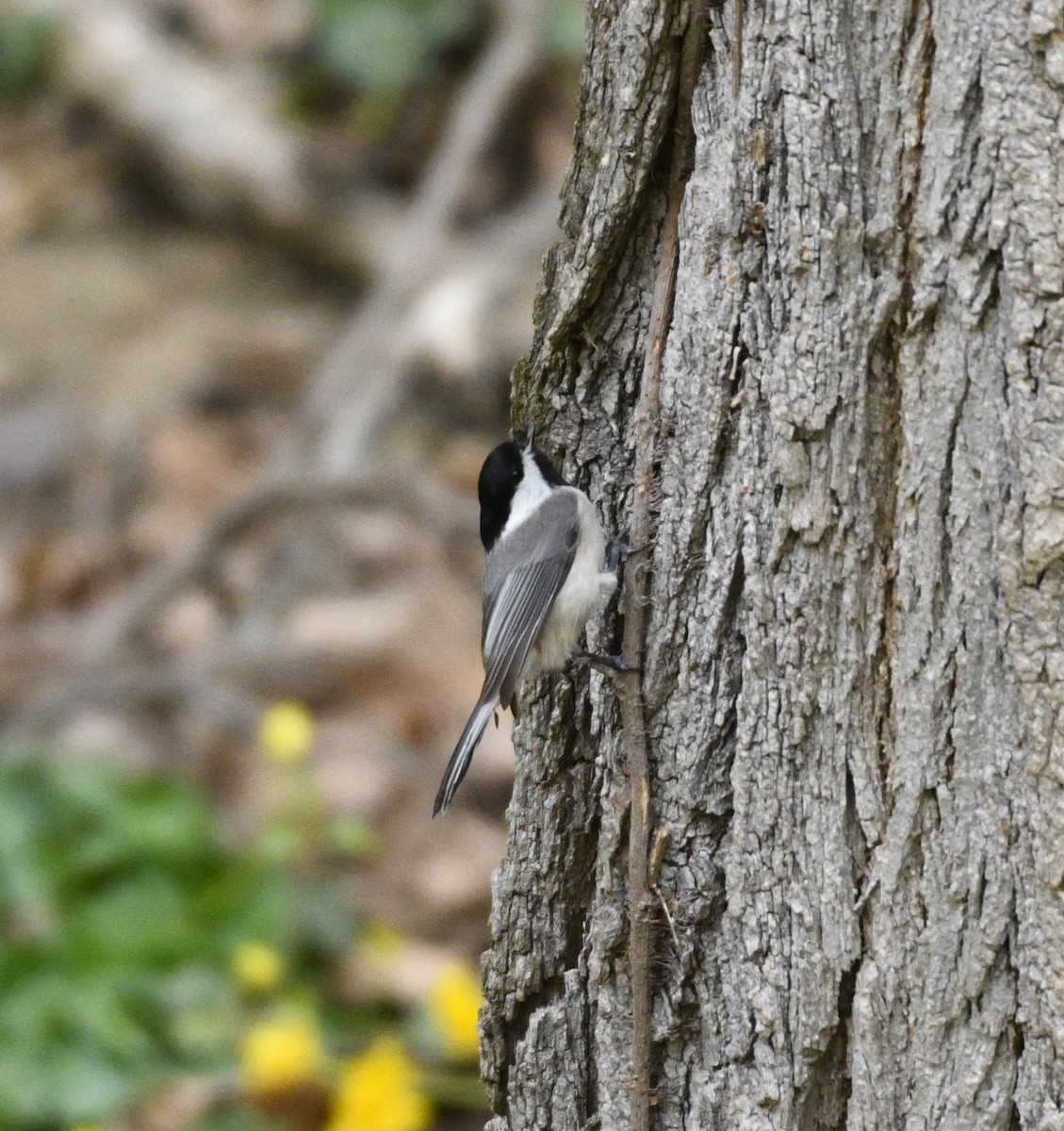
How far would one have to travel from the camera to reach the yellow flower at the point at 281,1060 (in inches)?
155

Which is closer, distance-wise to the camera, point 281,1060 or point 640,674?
point 640,674

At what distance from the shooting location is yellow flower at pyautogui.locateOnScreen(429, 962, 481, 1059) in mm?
4070

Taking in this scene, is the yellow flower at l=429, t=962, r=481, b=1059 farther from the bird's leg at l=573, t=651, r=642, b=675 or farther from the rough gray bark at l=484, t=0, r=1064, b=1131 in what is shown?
the bird's leg at l=573, t=651, r=642, b=675

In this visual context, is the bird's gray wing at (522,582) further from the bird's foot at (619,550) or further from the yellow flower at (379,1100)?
the yellow flower at (379,1100)

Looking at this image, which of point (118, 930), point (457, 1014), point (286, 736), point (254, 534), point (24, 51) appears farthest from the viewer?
point (24, 51)

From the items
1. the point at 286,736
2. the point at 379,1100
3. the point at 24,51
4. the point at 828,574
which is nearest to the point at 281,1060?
the point at 379,1100

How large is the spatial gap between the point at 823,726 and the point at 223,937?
10.5 ft

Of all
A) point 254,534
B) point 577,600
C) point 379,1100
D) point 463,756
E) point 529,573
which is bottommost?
point 379,1100

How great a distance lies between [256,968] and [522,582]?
5.50 feet

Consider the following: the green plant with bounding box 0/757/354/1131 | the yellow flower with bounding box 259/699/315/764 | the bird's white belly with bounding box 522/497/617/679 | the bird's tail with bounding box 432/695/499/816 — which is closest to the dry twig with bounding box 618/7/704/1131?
the bird's white belly with bounding box 522/497/617/679

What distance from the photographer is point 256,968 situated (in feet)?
14.0

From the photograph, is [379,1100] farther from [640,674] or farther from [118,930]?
[640,674]

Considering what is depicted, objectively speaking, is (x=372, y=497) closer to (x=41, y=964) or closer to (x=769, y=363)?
(x=41, y=964)

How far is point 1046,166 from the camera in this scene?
1.67m
